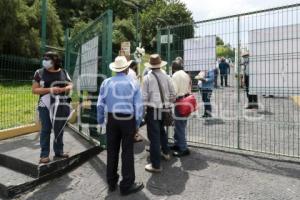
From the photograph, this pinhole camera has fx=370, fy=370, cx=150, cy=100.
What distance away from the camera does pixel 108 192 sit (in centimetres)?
559

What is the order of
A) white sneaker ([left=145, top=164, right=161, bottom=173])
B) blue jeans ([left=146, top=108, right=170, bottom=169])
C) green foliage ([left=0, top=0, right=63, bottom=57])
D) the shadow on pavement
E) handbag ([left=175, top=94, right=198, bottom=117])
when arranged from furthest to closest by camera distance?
green foliage ([left=0, top=0, right=63, bottom=57]) → handbag ([left=175, top=94, right=198, bottom=117]) → white sneaker ([left=145, top=164, right=161, bottom=173]) → blue jeans ([left=146, top=108, right=170, bottom=169]) → the shadow on pavement

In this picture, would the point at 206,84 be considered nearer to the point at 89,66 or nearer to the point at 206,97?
the point at 206,97

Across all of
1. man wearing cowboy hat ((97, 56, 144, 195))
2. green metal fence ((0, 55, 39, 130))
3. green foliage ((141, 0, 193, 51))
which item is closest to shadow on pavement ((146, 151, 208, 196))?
man wearing cowboy hat ((97, 56, 144, 195))

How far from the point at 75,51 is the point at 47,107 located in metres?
3.66

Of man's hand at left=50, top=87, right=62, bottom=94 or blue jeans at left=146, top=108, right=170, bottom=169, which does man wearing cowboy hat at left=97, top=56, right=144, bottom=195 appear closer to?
blue jeans at left=146, top=108, right=170, bottom=169

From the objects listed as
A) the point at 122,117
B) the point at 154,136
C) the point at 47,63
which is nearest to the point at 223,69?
the point at 154,136

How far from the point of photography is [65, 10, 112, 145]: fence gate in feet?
23.4

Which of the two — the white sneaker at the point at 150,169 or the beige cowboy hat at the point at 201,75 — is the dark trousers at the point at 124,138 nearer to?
the white sneaker at the point at 150,169

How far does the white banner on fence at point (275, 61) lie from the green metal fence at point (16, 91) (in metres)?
5.06

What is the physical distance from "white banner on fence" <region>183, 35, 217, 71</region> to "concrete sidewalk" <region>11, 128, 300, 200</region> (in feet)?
5.88

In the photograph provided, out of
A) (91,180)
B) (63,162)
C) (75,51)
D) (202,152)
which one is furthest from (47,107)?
(75,51)

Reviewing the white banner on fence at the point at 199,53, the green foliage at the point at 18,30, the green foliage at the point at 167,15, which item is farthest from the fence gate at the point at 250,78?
the green foliage at the point at 167,15

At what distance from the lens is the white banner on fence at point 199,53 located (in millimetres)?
7152

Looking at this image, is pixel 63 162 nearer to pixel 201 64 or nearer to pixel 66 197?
pixel 66 197
